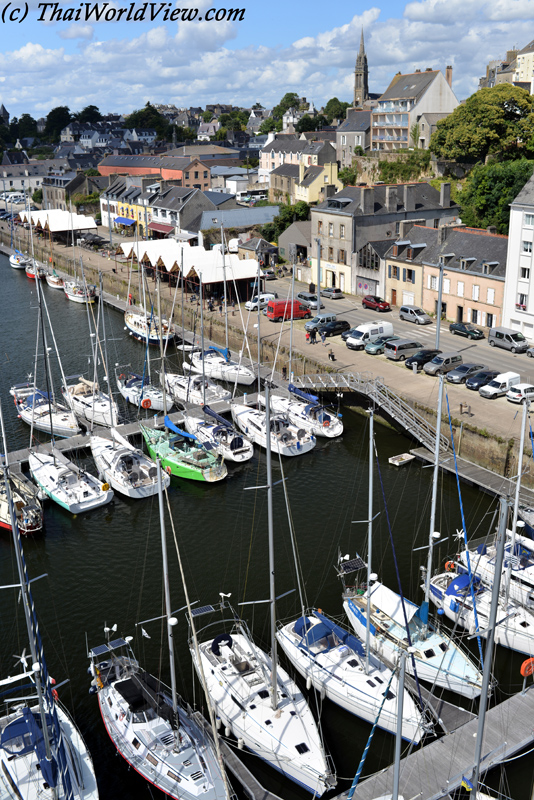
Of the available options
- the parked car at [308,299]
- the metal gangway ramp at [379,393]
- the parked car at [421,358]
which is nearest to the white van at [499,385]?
the metal gangway ramp at [379,393]

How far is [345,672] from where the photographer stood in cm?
2186

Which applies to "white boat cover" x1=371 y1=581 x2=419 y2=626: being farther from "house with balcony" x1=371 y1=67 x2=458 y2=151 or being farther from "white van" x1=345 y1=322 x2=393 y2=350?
"house with balcony" x1=371 y1=67 x2=458 y2=151

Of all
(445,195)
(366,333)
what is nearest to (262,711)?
(366,333)

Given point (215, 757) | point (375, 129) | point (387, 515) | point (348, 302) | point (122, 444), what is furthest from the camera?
point (375, 129)

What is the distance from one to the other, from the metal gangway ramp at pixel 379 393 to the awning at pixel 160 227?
42.1m

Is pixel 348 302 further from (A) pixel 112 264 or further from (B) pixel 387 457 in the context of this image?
(A) pixel 112 264

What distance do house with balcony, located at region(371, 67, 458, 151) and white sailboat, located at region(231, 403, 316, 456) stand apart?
173 feet

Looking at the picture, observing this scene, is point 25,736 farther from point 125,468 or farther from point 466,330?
point 466,330

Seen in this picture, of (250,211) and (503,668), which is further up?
(250,211)

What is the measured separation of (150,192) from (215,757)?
7976cm

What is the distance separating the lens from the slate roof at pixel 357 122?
89.3 m

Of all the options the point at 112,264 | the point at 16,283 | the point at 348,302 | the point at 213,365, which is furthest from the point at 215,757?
the point at 16,283

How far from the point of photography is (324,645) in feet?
75.2

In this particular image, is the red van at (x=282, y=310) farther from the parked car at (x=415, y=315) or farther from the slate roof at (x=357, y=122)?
the slate roof at (x=357, y=122)
